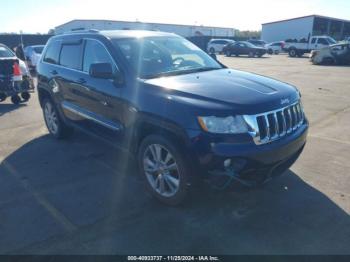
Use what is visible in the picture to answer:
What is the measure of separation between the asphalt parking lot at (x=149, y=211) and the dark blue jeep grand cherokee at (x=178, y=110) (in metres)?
0.40

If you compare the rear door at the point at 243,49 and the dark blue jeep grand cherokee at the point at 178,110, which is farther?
the rear door at the point at 243,49

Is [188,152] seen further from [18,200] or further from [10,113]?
[10,113]

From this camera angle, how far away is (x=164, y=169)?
3.71 m

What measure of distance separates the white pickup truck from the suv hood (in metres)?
30.5

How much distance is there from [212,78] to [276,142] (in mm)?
1159

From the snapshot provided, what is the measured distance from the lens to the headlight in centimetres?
322

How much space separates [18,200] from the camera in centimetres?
402

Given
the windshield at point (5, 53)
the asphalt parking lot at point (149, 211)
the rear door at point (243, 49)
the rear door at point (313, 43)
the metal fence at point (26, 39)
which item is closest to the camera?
the asphalt parking lot at point (149, 211)

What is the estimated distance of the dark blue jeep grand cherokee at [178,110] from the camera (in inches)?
127

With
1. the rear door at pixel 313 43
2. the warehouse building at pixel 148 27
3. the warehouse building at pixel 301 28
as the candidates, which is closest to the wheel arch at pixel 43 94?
the warehouse building at pixel 148 27

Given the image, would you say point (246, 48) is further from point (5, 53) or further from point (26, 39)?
point (5, 53)

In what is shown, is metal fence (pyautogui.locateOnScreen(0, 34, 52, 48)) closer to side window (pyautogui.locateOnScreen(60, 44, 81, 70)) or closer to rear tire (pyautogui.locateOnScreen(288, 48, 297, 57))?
rear tire (pyautogui.locateOnScreen(288, 48, 297, 57))

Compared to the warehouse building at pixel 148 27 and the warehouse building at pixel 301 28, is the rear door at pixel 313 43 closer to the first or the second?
the warehouse building at pixel 148 27

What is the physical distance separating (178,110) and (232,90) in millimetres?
662
